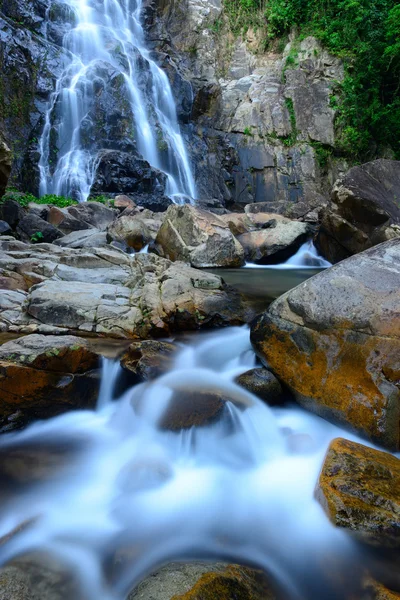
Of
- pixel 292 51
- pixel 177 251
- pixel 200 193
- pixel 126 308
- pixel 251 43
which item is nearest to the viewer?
pixel 126 308

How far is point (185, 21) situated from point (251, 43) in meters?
4.83

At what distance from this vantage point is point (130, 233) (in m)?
10.1

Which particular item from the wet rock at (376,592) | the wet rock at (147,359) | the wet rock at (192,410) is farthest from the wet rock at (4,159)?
the wet rock at (376,592)

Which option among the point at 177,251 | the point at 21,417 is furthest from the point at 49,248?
the point at 21,417

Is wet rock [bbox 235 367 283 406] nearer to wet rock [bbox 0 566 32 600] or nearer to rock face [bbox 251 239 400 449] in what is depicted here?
rock face [bbox 251 239 400 449]

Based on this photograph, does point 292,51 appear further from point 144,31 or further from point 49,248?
point 49,248

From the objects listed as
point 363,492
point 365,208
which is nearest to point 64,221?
point 365,208

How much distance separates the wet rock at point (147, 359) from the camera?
390 centimetres

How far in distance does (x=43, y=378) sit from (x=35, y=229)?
719 centimetres

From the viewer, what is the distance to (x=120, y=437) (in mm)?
3488

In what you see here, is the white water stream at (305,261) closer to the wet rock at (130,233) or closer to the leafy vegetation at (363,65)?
the wet rock at (130,233)

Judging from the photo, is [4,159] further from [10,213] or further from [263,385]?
[263,385]

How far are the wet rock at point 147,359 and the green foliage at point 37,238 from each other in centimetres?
653

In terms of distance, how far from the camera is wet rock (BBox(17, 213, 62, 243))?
9.56 meters
